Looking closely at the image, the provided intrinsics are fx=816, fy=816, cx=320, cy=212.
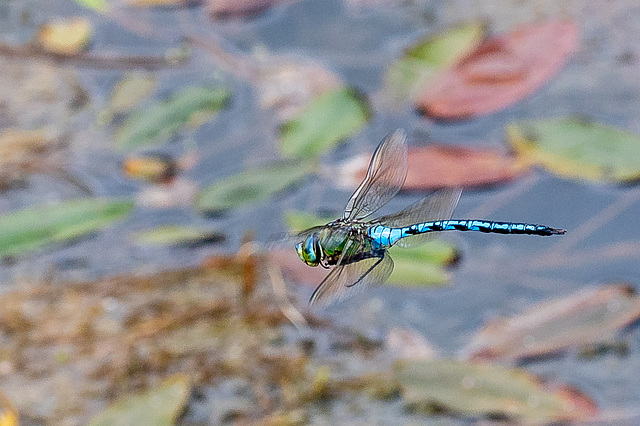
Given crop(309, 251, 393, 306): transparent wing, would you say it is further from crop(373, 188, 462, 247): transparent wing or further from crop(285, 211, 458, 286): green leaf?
crop(285, 211, 458, 286): green leaf

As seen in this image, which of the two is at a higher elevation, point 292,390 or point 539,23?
point 539,23

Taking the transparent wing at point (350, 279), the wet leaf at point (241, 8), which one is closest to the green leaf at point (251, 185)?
the wet leaf at point (241, 8)

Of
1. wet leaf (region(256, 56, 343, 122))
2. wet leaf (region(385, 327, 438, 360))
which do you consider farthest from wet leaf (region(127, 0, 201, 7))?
wet leaf (region(385, 327, 438, 360))

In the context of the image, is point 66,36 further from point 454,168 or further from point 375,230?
point 375,230

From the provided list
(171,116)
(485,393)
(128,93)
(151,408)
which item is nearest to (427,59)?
(171,116)

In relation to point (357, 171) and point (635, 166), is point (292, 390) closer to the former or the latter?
point (357, 171)

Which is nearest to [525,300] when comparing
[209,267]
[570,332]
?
[570,332]
